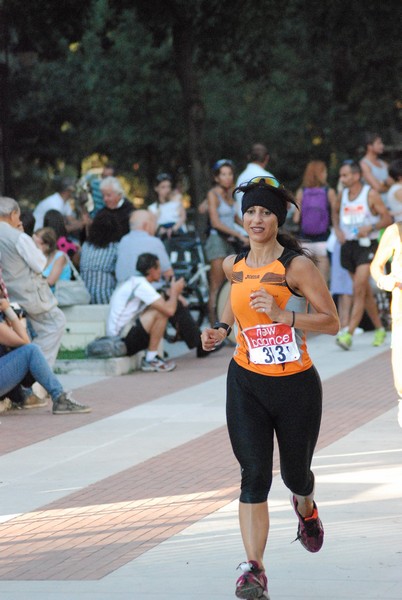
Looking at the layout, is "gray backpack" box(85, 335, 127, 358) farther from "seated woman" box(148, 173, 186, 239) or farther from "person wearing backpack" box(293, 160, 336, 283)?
"seated woman" box(148, 173, 186, 239)

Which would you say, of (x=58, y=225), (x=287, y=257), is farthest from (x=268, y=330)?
(x=58, y=225)

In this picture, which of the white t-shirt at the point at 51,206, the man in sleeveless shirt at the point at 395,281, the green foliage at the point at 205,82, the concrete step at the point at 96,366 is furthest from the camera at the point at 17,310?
the green foliage at the point at 205,82

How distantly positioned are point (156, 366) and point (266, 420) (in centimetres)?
774

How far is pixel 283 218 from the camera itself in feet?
18.7

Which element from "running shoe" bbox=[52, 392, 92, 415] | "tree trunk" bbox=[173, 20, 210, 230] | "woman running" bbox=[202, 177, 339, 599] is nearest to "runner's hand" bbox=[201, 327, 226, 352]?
"woman running" bbox=[202, 177, 339, 599]

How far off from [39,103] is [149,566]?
3470cm

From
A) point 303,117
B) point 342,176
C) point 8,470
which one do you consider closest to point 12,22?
point 342,176

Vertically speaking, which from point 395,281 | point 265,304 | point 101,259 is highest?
point 265,304

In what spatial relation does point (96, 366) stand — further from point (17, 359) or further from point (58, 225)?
point (17, 359)

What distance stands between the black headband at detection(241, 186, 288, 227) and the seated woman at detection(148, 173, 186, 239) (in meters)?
12.0

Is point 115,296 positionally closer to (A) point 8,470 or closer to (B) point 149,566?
(A) point 8,470

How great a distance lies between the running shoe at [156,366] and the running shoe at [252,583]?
7970mm

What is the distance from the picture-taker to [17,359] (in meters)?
10.2

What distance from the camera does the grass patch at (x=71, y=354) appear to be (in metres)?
13.6
